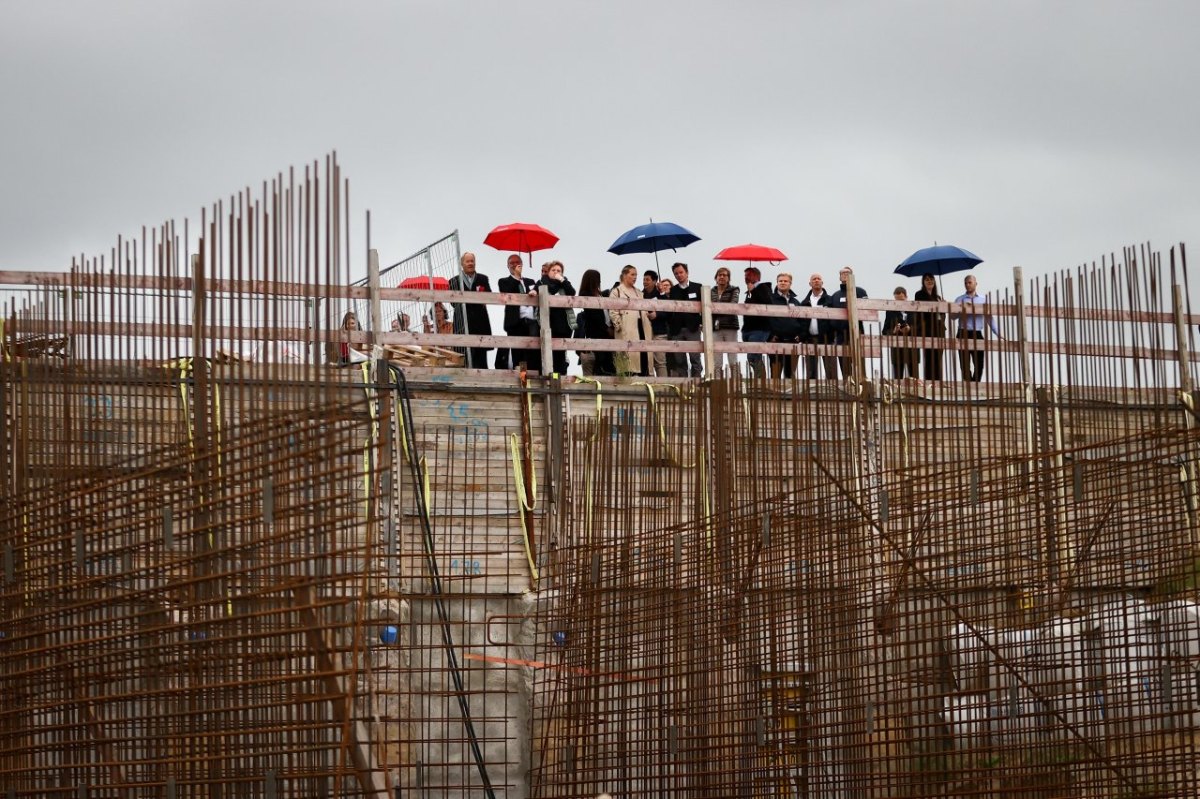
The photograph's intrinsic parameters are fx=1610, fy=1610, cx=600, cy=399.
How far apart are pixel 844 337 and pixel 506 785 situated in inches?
270

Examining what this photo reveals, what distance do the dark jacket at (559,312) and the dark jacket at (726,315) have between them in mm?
1573

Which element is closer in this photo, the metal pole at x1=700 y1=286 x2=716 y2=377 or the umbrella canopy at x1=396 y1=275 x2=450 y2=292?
the metal pole at x1=700 y1=286 x2=716 y2=377

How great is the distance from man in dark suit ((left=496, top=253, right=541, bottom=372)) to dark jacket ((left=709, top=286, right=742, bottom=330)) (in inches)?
77.8

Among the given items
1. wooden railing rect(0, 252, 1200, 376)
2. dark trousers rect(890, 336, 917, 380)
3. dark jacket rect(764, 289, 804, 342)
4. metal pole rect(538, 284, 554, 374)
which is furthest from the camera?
dark jacket rect(764, 289, 804, 342)

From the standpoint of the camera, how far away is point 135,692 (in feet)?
28.6

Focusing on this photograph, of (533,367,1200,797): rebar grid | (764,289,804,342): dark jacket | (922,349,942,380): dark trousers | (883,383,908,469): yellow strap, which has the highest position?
(764,289,804,342): dark jacket

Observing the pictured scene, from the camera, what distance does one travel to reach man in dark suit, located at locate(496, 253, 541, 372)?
1675cm

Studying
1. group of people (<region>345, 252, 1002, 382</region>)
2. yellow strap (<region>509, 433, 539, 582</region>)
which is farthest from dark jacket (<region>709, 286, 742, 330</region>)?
yellow strap (<region>509, 433, 539, 582</region>)

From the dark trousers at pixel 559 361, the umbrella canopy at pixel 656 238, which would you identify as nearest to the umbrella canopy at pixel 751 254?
the umbrella canopy at pixel 656 238

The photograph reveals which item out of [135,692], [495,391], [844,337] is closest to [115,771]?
[135,692]

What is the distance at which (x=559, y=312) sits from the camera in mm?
17625

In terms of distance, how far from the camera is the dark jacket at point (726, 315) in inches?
690

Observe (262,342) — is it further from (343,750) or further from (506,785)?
(506,785)

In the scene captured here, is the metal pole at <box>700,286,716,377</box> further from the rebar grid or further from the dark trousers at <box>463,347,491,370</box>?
the dark trousers at <box>463,347,491,370</box>
